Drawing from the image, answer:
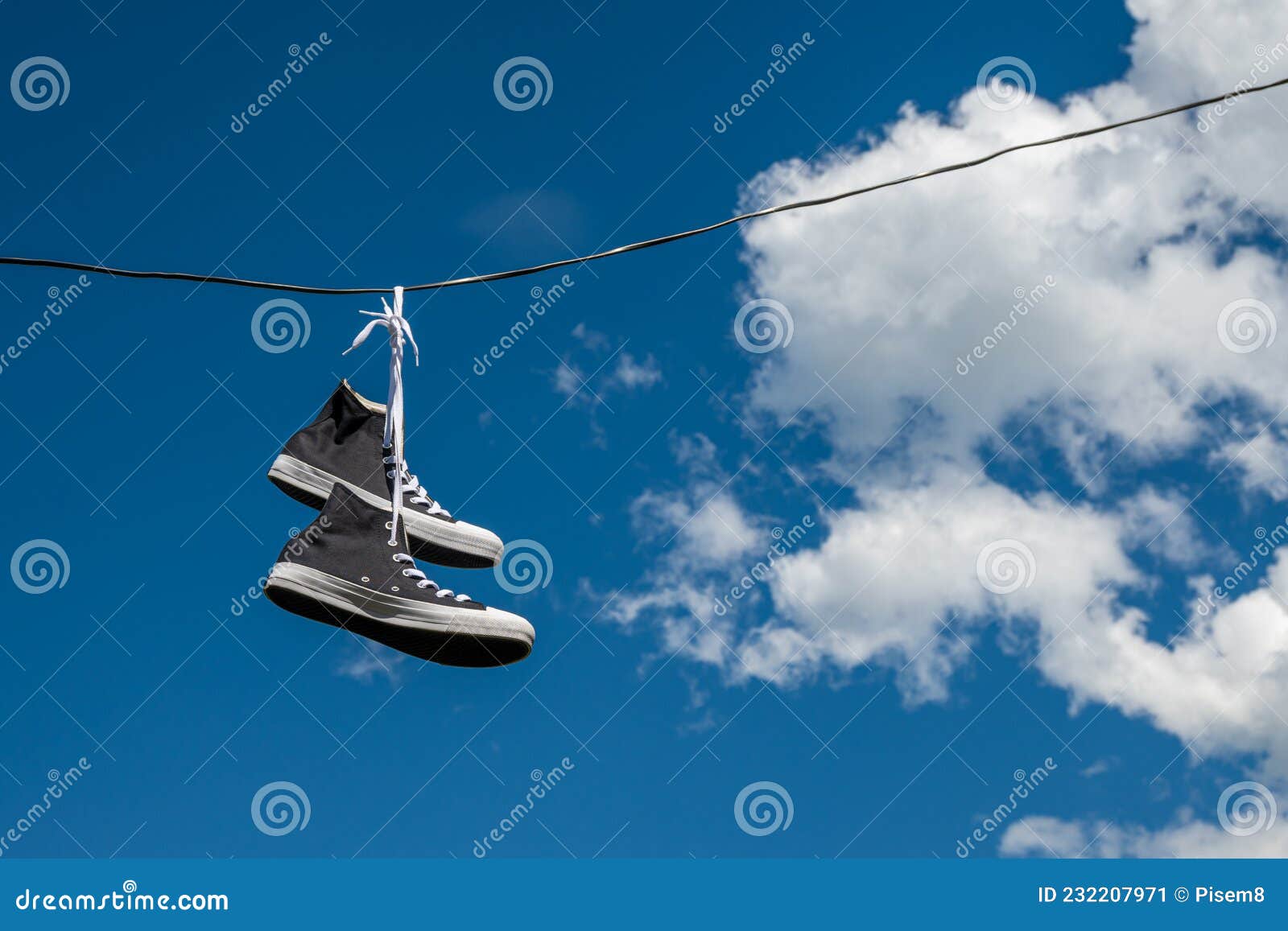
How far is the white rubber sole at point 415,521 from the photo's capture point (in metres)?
5.62

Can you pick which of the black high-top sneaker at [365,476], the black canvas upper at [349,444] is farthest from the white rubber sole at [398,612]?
the black canvas upper at [349,444]

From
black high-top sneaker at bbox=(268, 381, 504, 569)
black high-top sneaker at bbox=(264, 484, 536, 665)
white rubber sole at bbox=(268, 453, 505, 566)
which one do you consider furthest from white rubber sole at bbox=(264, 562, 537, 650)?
black high-top sneaker at bbox=(268, 381, 504, 569)

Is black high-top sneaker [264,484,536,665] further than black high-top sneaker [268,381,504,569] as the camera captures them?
No

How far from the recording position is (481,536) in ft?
19.3

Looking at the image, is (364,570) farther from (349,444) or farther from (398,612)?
(349,444)

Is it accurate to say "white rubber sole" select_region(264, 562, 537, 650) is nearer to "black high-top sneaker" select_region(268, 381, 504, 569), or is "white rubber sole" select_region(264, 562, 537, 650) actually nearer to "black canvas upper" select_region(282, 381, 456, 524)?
"black high-top sneaker" select_region(268, 381, 504, 569)

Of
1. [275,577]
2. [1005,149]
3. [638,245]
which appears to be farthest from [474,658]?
[1005,149]

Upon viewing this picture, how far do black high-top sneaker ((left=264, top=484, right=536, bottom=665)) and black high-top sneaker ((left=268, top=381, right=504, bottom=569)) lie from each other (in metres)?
0.54

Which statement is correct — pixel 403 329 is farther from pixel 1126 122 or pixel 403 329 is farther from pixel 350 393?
pixel 1126 122

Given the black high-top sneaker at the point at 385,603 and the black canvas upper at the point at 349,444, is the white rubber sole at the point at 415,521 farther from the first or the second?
the black high-top sneaker at the point at 385,603

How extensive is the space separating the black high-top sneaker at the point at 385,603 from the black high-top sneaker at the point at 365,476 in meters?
0.54

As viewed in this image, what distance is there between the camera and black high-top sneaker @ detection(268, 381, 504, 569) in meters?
5.65

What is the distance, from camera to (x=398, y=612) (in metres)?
4.95

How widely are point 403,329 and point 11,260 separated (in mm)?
1400
